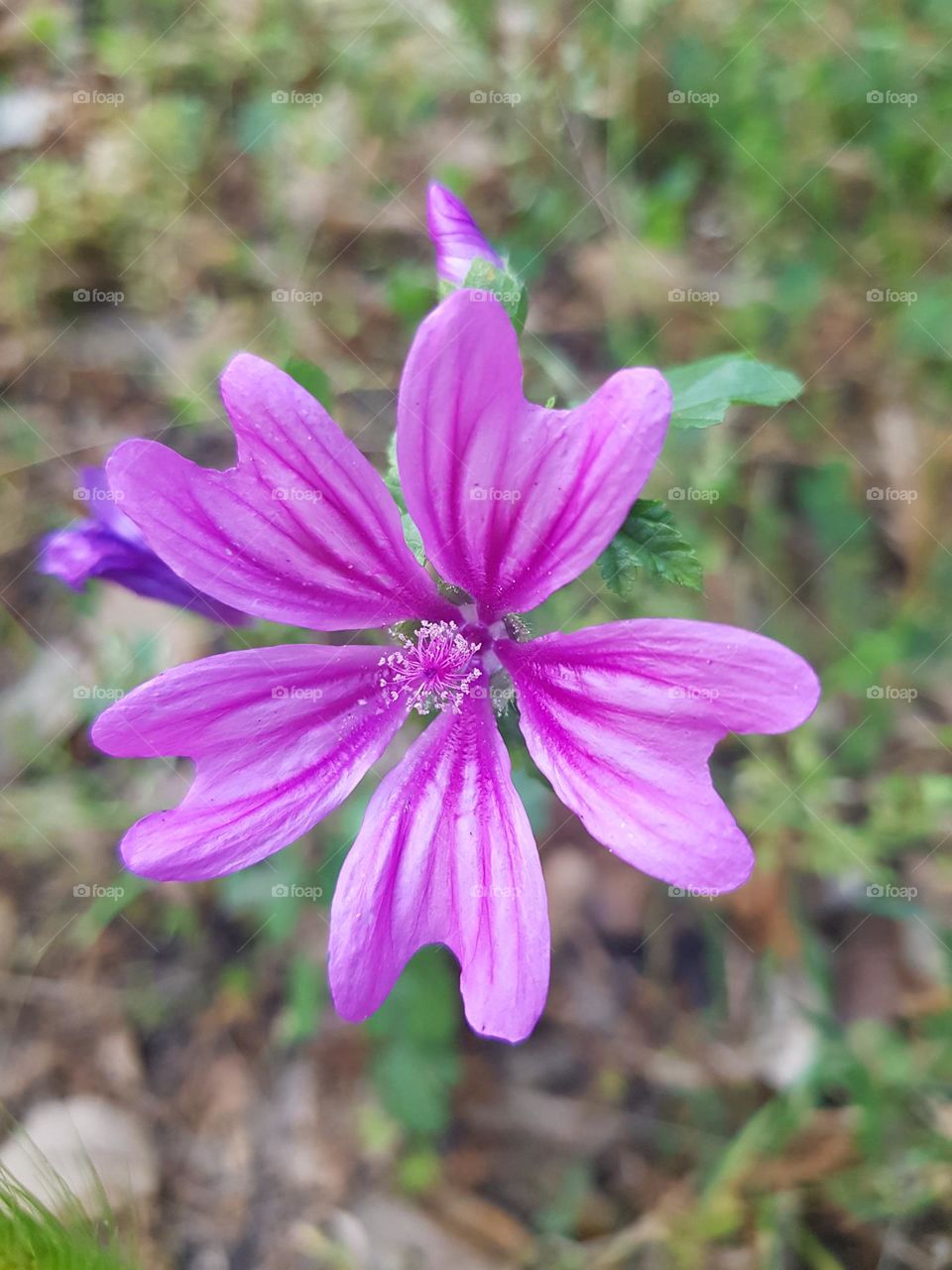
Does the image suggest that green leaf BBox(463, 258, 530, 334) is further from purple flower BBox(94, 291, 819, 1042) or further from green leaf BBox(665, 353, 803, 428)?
green leaf BBox(665, 353, 803, 428)

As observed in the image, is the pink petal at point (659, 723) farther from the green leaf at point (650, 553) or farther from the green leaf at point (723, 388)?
the green leaf at point (723, 388)

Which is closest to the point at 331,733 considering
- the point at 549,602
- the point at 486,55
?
the point at 549,602

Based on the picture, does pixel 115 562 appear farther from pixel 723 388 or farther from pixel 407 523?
pixel 723 388

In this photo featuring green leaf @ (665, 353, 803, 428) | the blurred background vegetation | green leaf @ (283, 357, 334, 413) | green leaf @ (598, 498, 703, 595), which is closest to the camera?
green leaf @ (598, 498, 703, 595)

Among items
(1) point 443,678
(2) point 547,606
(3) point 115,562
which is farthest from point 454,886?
(2) point 547,606

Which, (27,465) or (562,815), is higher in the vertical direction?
(27,465)

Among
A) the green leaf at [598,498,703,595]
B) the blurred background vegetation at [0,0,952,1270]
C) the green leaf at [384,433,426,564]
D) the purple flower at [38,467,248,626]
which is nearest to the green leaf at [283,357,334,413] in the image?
the green leaf at [384,433,426,564]

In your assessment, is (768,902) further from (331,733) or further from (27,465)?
(27,465)
